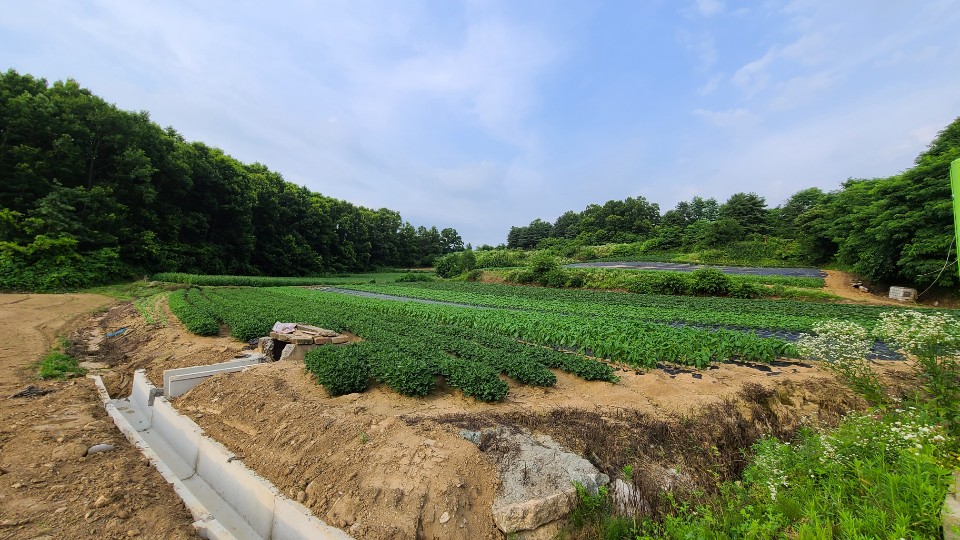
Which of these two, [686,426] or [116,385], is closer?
[686,426]

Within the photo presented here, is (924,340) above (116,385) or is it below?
above

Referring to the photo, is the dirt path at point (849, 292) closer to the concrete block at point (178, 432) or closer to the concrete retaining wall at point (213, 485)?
the concrete retaining wall at point (213, 485)

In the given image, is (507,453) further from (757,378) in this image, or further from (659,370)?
(757,378)

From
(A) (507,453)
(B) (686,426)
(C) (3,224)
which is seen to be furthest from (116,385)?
(C) (3,224)

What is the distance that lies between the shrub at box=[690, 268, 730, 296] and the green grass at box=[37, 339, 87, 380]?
2511cm

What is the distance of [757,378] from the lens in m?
6.72

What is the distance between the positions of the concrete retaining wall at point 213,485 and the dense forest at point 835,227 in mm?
9795

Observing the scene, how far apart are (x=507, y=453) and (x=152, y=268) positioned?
37191mm

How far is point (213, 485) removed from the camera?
4.63 m

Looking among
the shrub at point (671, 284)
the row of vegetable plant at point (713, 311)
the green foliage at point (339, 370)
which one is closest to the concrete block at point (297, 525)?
the green foliage at point (339, 370)

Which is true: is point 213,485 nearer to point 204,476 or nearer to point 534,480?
point 204,476

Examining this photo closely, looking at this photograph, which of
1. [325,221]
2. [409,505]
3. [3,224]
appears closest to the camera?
[409,505]

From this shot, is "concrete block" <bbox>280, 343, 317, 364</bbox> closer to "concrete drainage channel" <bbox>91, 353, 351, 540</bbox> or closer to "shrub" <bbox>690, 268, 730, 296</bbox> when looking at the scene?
"concrete drainage channel" <bbox>91, 353, 351, 540</bbox>

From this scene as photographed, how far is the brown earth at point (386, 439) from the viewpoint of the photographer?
11.7 feet
